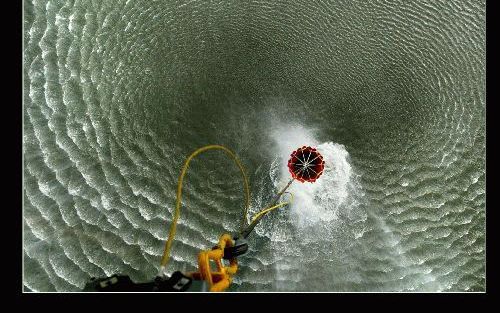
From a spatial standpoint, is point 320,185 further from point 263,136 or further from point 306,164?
point 263,136

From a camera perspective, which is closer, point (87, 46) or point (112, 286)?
point (112, 286)

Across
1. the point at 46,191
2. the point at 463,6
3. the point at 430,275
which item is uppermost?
the point at 463,6

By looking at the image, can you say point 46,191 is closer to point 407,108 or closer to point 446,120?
point 407,108

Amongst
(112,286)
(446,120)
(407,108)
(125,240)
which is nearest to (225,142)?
(125,240)
